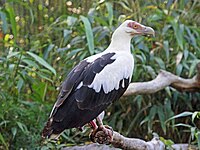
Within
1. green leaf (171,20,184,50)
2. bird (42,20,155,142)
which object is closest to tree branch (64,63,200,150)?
bird (42,20,155,142)

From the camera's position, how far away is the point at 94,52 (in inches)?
125

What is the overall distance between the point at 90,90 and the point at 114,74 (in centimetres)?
15

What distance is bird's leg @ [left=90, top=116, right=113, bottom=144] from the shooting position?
7.01ft

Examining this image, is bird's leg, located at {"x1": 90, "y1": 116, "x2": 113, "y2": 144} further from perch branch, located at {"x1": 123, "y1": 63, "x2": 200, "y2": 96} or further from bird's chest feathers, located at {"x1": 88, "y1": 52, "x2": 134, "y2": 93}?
perch branch, located at {"x1": 123, "y1": 63, "x2": 200, "y2": 96}

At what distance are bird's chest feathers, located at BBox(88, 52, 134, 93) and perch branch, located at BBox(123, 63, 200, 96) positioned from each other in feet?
1.82

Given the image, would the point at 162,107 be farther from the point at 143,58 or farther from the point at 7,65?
the point at 7,65

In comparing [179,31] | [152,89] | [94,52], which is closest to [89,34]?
[94,52]

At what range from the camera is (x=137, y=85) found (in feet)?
9.33

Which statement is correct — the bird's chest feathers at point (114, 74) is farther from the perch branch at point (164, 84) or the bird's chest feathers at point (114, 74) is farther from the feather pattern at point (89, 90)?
the perch branch at point (164, 84)

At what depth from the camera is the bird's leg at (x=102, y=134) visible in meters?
2.14

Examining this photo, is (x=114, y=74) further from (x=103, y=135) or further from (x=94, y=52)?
(x=94, y=52)

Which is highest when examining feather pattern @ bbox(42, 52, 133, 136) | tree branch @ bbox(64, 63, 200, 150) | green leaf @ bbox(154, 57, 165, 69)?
feather pattern @ bbox(42, 52, 133, 136)

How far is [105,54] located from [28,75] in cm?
88

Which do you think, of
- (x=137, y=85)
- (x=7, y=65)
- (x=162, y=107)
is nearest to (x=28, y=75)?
(x=7, y=65)
